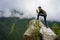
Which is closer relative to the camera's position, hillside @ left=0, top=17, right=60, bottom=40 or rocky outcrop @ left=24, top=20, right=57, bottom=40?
rocky outcrop @ left=24, top=20, right=57, bottom=40

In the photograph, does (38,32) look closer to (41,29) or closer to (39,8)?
(41,29)

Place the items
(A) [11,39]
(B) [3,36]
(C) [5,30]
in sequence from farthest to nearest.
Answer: (C) [5,30], (B) [3,36], (A) [11,39]

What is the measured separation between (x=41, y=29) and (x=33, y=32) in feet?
4.84

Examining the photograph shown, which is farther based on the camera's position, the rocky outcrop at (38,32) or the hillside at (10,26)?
the hillside at (10,26)

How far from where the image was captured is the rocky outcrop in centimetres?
3678

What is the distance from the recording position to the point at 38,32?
37.2m

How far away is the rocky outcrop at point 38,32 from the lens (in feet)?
121

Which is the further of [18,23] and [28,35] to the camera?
[18,23]

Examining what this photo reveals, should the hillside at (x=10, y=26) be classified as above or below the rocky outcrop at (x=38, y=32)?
below

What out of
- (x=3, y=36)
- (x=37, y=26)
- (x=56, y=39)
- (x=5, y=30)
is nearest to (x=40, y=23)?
(x=37, y=26)

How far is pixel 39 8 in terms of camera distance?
1415 inches

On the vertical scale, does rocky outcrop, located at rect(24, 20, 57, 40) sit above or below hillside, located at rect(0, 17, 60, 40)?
above

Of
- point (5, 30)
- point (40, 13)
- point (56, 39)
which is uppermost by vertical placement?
point (40, 13)

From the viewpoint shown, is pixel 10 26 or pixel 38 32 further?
pixel 10 26
